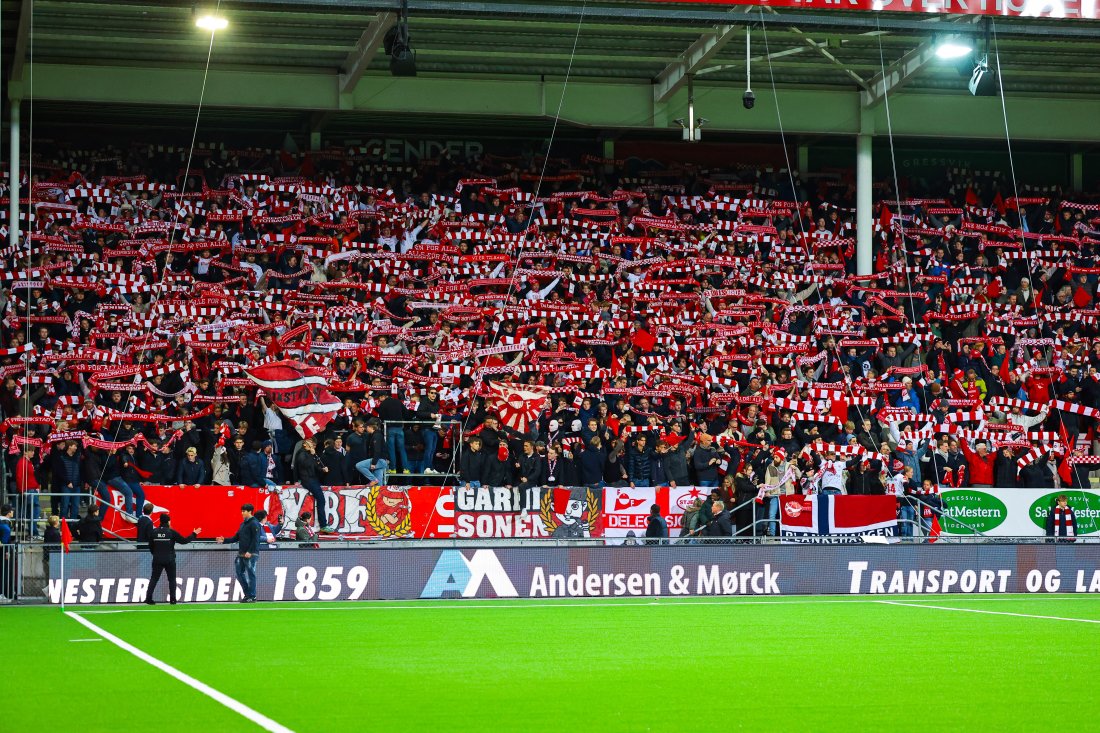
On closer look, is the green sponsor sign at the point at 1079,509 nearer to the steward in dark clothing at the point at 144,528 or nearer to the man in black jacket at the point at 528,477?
the man in black jacket at the point at 528,477

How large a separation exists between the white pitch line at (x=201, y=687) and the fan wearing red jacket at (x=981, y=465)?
→ 57.2ft

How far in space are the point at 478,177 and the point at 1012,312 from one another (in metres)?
12.7

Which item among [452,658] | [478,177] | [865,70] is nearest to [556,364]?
[478,177]

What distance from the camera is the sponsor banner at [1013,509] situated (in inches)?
1091

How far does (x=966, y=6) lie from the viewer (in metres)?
24.5

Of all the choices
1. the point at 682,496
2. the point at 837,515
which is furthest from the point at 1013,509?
the point at 682,496

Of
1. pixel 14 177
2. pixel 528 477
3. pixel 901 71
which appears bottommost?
pixel 528 477

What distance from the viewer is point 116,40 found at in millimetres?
31062

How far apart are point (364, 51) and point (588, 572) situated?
1264 cm

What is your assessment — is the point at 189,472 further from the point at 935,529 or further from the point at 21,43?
the point at 935,529

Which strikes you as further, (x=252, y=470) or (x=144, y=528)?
(x=252, y=470)

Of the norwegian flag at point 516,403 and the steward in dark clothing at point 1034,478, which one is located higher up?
the norwegian flag at point 516,403

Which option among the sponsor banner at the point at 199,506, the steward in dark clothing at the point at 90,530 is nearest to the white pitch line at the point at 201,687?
the steward in dark clothing at the point at 90,530

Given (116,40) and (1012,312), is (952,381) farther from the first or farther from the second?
(116,40)
